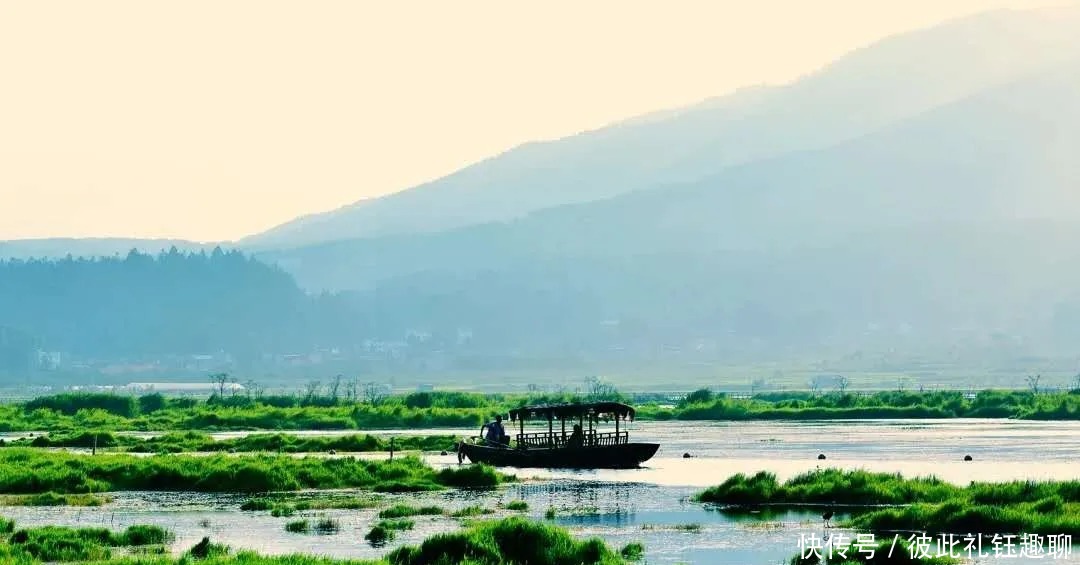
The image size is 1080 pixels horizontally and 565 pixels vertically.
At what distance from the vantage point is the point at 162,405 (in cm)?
14200

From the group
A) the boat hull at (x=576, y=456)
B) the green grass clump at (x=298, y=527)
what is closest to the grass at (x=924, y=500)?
the green grass clump at (x=298, y=527)

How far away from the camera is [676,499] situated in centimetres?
5025

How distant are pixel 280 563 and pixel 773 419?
92360 mm

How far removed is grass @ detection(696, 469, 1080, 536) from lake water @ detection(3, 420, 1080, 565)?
1.47m

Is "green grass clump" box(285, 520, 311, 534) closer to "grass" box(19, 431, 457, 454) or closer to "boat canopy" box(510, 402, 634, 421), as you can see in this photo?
"boat canopy" box(510, 402, 634, 421)

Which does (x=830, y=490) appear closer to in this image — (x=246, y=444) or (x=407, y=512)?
(x=407, y=512)

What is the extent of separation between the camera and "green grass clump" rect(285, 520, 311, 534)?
42.6 meters

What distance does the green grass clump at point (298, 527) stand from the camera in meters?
42.6

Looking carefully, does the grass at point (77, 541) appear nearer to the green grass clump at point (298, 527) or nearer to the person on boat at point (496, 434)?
the green grass clump at point (298, 527)

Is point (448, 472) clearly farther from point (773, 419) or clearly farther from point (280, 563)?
point (773, 419)

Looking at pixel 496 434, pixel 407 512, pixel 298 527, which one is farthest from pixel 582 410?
pixel 298 527

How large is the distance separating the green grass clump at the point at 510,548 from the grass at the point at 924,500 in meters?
8.29

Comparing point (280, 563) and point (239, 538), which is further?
point (239, 538)

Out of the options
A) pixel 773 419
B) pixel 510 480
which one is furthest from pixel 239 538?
pixel 773 419
